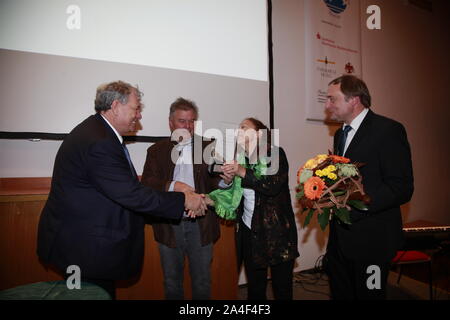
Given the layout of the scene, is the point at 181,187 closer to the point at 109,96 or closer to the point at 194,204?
the point at 194,204

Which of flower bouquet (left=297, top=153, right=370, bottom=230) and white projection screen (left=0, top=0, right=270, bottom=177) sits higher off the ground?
white projection screen (left=0, top=0, right=270, bottom=177)

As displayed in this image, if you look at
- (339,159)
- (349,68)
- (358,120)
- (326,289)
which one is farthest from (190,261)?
(349,68)

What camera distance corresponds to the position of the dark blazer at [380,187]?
56.0 inches

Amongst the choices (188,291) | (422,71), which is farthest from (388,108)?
(188,291)

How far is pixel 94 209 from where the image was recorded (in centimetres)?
143

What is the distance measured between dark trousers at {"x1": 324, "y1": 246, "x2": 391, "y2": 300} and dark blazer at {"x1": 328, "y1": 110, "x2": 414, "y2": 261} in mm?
50

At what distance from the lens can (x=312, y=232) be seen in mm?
3484

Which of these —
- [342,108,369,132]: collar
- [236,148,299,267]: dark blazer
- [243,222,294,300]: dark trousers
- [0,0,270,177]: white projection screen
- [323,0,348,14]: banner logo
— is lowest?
[243,222,294,300]: dark trousers

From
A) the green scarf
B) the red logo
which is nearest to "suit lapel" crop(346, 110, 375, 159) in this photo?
the green scarf

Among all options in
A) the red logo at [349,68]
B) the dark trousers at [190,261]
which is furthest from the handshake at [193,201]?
the red logo at [349,68]

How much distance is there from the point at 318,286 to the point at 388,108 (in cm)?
296

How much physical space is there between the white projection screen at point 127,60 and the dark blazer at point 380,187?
1450mm

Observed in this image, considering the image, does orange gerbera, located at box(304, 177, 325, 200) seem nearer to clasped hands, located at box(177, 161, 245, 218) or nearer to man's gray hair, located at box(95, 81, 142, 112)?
clasped hands, located at box(177, 161, 245, 218)

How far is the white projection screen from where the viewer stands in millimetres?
2016
